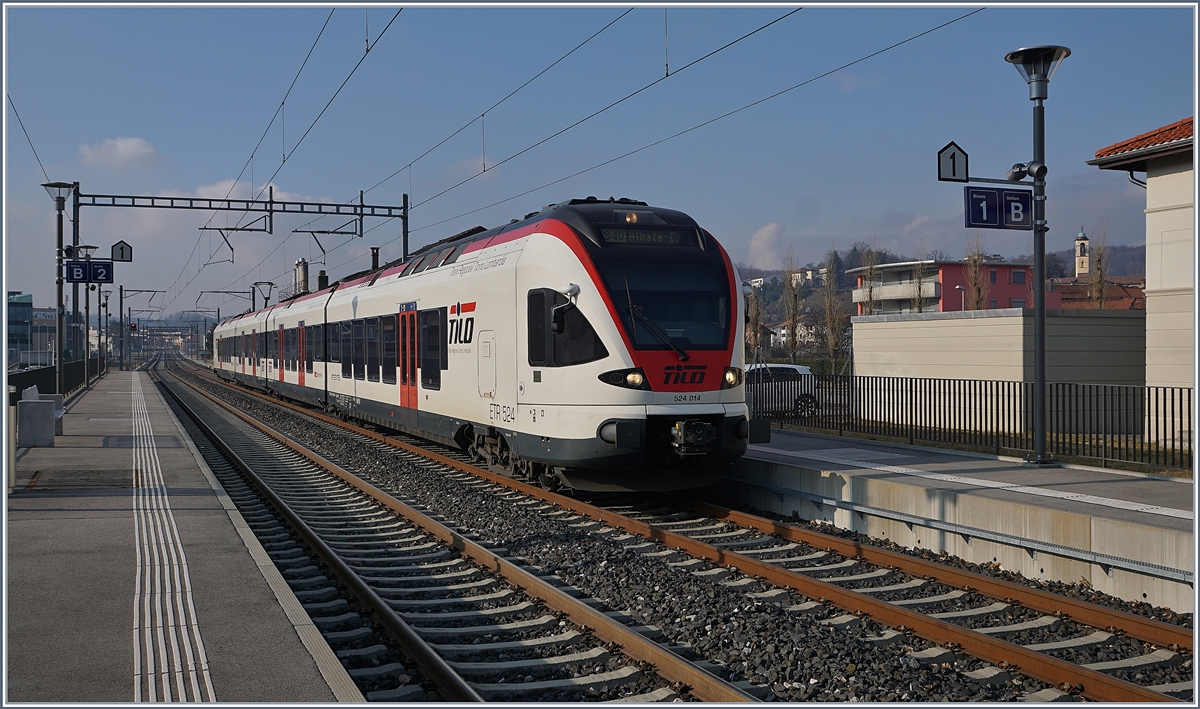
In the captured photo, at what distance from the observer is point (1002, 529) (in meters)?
8.79

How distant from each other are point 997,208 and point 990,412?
12.8 ft

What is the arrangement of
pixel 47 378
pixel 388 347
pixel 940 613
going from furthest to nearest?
pixel 47 378 → pixel 388 347 → pixel 940 613

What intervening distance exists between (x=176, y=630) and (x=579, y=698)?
2.61 m

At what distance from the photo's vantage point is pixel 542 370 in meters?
11.2

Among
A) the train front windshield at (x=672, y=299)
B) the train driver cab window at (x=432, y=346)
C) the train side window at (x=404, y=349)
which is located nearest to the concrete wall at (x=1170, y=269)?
the train front windshield at (x=672, y=299)

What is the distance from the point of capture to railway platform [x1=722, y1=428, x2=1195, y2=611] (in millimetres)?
7582

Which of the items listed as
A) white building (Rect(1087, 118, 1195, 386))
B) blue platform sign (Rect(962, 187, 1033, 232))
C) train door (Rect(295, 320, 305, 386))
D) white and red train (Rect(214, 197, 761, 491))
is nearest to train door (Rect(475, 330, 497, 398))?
white and red train (Rect(214, 197, 761, 491))

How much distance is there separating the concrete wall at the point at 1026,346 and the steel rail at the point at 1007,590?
1070cm

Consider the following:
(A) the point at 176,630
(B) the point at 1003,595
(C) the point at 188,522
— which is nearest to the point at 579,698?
(A) the point at 176,630

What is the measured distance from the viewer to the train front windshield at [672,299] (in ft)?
34.9

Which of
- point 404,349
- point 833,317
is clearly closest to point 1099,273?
point 833,317

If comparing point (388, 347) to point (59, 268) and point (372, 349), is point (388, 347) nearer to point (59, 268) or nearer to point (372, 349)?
point (372, 349)

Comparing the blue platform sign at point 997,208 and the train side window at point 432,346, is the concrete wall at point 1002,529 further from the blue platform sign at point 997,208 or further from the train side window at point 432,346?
the train side window at point 432,346

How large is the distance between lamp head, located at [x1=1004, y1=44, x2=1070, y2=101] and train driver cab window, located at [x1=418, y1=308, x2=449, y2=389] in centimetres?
884
